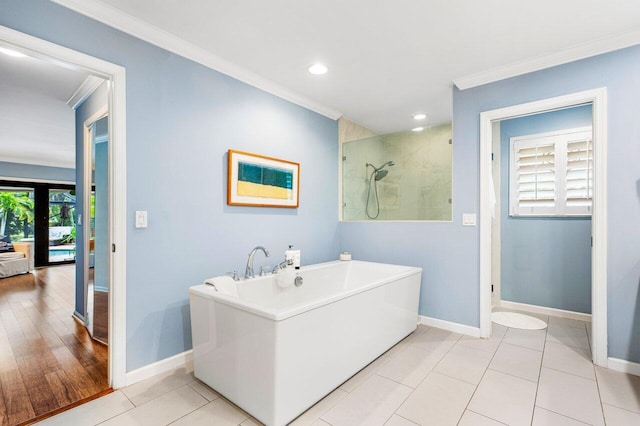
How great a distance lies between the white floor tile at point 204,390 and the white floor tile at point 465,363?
156 centimetres

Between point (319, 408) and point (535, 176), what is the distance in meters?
3.46

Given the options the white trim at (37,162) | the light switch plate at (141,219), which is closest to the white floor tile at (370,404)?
the light switch plate at (141,219)

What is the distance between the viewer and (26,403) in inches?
71.7

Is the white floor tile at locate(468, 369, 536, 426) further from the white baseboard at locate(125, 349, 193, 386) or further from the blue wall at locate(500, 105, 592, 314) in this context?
the white baseboard at locate(125, 349, 193, 386)

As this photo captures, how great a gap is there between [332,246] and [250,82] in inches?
82.3

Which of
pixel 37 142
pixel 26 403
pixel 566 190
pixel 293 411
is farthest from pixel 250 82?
pixel 37 142

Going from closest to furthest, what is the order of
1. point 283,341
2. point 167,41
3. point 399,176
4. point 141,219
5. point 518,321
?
point 283,341 < point 141,219 < point 167,41 < point 518,321 < point 399,176

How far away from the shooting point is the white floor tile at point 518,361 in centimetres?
217

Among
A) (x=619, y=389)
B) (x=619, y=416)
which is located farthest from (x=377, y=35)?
(x=619, y=389)

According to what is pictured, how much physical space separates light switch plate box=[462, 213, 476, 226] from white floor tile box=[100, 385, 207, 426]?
2589 millimetres

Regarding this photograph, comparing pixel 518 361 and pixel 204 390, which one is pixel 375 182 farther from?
pixel 204 390

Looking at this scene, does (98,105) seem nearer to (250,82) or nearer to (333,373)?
(250,82)

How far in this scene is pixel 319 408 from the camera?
1757 millimetres

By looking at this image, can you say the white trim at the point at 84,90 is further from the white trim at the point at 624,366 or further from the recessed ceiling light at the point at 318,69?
the white trim at the point at 624,366
